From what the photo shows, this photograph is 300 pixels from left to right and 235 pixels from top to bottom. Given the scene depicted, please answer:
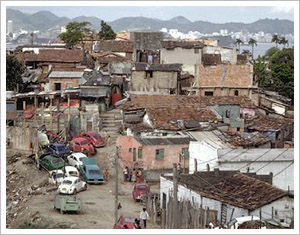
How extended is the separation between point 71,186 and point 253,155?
19.2 feet

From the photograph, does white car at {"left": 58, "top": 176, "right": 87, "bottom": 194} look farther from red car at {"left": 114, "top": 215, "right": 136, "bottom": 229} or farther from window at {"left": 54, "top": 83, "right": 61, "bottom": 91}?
window at {"left": 54, "top": 83, "right": 61, "bottom": 91}

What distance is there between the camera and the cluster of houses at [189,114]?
17.5m

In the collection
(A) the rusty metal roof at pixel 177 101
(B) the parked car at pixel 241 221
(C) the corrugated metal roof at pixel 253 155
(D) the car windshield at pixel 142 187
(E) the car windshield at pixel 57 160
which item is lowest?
(D) the car windshield at pixel 142 187

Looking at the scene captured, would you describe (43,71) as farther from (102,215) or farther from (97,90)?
(102,215)

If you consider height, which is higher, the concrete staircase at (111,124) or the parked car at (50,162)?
the concrete staircase at (111,124)

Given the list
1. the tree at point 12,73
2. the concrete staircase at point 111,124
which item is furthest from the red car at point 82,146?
the tree at point 12,73

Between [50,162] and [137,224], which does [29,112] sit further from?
[137,224]

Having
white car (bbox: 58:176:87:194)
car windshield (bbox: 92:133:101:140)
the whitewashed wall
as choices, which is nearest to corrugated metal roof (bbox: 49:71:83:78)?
car windshield (bbox: 92:133:101:140)

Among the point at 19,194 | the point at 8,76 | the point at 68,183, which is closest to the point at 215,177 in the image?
the point at 68,183

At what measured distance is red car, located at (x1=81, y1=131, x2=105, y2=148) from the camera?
1016 inches

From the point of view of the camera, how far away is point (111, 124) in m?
28.6

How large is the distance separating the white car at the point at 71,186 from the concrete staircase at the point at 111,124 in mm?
5957

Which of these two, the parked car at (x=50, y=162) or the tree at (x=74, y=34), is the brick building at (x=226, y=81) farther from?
the tree at (x=74, y=34)

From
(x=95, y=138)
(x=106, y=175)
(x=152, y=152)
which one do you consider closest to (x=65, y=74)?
(x=95, y=138)
